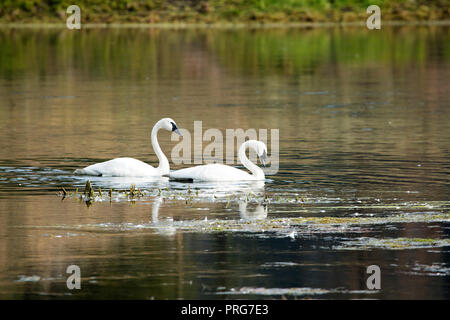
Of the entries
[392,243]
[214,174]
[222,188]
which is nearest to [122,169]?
[214,174]

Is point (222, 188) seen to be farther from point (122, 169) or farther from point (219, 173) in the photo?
point (122, 169)

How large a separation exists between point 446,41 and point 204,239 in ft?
202

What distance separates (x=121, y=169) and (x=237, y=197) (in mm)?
2739

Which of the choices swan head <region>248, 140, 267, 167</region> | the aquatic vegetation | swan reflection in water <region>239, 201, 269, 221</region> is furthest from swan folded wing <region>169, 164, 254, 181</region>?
the aquatic vegetation

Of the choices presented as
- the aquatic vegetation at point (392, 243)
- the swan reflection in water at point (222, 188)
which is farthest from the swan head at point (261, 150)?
the aquatic vegetation at point (392, 243)

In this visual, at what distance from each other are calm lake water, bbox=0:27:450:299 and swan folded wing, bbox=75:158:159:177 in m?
0.24

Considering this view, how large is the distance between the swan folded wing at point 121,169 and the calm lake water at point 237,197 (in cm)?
24

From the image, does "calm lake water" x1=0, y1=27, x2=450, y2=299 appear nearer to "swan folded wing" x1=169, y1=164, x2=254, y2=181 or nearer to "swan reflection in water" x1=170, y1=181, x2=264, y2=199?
"swan reflection in water" x1=170, y1=181, x2=264, y2=199

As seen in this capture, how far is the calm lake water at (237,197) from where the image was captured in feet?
38.7

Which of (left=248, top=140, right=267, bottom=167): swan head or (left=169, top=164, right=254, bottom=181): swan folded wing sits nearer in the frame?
(left=169, top=164, right=254, bottom=181): swan folded wing

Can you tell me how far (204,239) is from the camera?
44.9ft

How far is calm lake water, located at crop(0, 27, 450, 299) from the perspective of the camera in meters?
11.8
